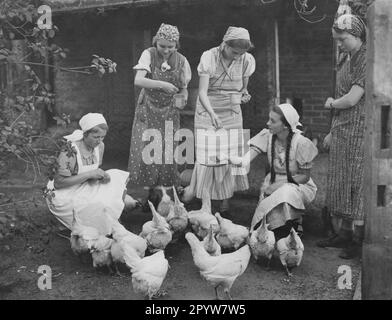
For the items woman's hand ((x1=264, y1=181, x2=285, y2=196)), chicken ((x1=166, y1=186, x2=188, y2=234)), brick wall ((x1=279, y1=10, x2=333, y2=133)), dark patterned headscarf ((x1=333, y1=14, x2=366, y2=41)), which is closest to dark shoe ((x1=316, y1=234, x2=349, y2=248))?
woman's hand ((x1=264, y1=181, x2=285, y2=196))

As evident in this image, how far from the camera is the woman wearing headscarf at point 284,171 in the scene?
16.5 feet

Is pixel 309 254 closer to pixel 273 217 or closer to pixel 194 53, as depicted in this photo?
pixel 273 217

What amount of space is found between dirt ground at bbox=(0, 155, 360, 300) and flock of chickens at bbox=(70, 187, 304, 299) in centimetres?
15

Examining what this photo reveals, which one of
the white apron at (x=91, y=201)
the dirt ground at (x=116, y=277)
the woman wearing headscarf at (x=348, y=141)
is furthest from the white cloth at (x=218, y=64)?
the dirt ground at (x=116, y=277)

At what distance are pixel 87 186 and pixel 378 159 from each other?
9.69 ft

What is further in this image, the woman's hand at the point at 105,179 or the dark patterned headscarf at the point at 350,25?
the woman's hand at the point at 105,179

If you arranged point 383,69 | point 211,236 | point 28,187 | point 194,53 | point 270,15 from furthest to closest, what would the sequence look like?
point 194,53 < point 270,15 < point 28,187 < point 211,236 < point 383,69

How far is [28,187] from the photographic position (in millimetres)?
7977

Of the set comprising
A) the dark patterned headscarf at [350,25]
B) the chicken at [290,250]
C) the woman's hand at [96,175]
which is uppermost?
the dark patterned headscarf at [350,25]

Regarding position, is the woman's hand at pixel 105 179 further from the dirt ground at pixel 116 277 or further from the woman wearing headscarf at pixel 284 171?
the woman wearing headscarf at pixel 284 171

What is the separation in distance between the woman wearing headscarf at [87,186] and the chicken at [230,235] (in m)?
1.09

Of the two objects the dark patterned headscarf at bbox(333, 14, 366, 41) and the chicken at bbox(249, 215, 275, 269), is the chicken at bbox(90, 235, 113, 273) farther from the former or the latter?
the dark patterned headscarf at bbox(333, 14, 366, 41)

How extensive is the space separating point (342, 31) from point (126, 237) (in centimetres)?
272
